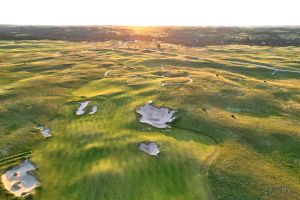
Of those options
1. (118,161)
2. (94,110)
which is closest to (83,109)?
(94,110)

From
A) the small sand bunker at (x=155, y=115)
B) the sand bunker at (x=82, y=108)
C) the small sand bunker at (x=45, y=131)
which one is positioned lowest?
the sand bunker at (x=82, y=108)

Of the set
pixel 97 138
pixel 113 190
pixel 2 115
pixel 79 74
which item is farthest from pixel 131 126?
pixel 79 74

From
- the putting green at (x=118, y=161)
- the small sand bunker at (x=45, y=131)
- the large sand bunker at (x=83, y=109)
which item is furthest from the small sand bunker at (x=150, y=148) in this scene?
the large sand bunker at (x=83, y=109)

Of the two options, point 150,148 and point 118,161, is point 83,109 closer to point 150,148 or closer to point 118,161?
point 150,148

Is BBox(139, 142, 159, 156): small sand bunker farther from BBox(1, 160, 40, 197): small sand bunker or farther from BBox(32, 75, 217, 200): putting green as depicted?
BBox(1, 160, 40, 197): small sand bunker

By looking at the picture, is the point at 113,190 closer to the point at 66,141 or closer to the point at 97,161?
the point at 97,161

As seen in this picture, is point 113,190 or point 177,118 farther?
point 177,118

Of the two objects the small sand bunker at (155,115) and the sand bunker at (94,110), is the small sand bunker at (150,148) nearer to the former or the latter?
the small sand bunker at (155,115)
